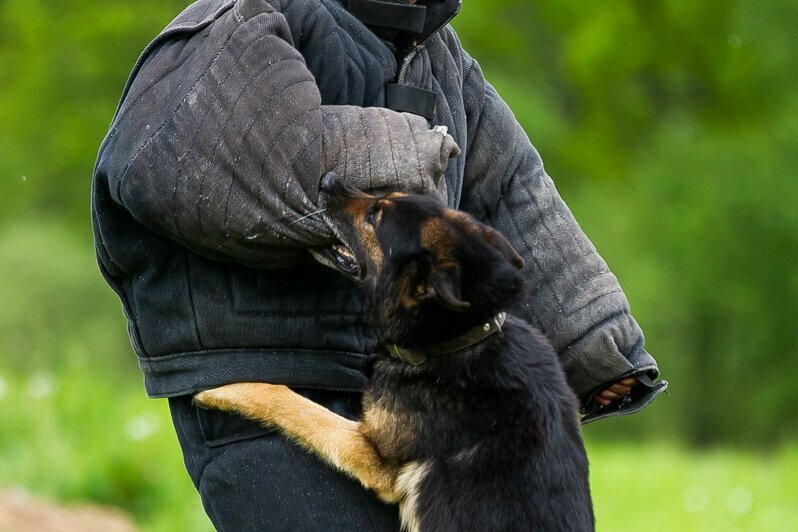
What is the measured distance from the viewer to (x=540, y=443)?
10.0 ft

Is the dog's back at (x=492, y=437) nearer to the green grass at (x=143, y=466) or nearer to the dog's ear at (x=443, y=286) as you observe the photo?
the dog's ear at (x=443, y=286)

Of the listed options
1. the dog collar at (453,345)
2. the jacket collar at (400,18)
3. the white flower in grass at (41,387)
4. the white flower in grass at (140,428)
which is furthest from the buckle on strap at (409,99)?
the white flower in grass at (41,387)

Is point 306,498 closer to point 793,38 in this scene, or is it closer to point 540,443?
point 540,443

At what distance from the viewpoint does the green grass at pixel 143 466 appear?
688 cm

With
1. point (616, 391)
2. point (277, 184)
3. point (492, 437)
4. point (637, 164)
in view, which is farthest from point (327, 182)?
point (637, 164)

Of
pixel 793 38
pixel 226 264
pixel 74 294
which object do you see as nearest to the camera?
pixel 226 264

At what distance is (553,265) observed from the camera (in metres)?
3.37

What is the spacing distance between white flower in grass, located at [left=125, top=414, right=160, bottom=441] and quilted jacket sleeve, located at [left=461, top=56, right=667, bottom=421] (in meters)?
4.07

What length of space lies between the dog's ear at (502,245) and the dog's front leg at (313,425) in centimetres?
62

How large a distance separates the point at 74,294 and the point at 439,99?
1450 centimetres

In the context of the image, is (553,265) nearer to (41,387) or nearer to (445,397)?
(445,397)

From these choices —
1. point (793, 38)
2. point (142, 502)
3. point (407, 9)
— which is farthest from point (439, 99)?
point (793, 38)

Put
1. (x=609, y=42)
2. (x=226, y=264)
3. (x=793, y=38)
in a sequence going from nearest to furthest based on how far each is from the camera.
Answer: (x=226, y=264)
(x=793, y=38)
(x=609, y=42)

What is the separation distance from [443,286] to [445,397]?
0.32m
